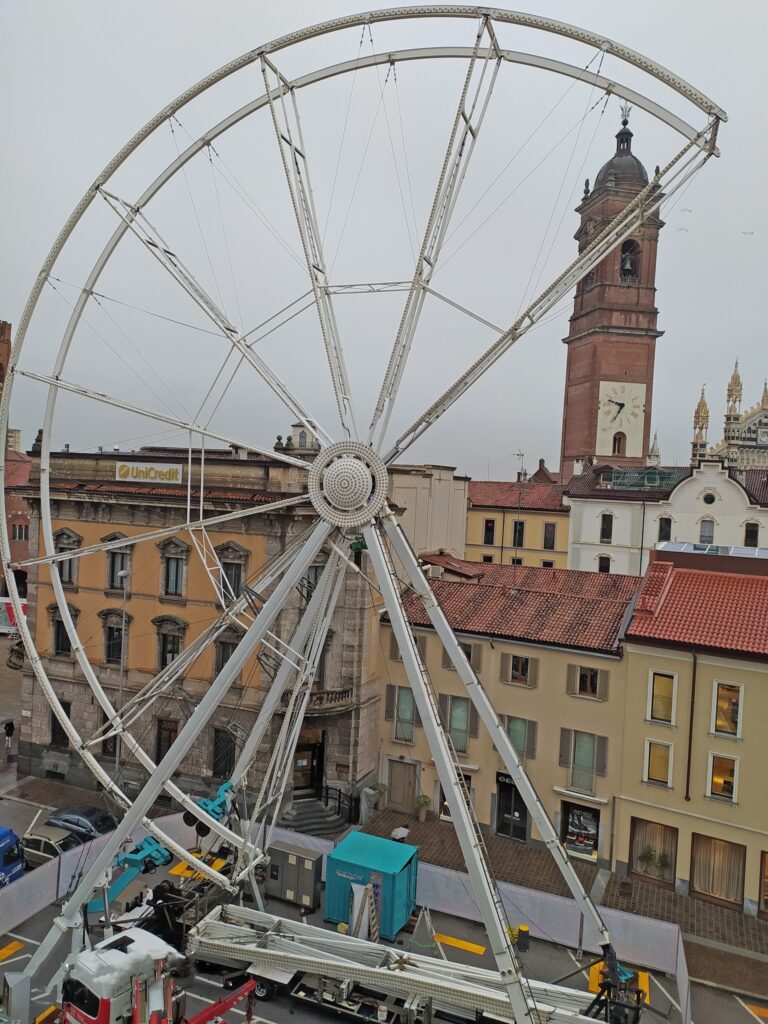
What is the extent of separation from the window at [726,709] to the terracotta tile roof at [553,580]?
624 centimetres

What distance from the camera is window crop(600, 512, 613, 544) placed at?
55.6m

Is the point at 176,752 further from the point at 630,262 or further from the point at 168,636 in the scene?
the point at 630,262

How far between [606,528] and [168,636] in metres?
36.0

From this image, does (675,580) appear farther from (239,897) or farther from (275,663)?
(239,897)

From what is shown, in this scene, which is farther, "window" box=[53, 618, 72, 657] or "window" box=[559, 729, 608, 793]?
"window" box=[53, 618, 72, 657]

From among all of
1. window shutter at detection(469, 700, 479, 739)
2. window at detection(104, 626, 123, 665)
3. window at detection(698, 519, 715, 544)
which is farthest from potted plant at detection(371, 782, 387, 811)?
window at detection(698, 519, 715, 544)

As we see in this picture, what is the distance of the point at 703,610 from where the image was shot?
26.6 meters

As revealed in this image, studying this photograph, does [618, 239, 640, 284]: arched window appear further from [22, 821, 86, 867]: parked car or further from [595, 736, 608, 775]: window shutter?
[22, 821, 86, 867]: parked car

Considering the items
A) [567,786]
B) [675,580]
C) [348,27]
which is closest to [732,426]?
[675,580]

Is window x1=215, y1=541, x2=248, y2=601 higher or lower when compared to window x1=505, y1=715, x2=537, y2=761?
higher

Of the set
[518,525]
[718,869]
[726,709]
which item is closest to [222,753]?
[718,869]

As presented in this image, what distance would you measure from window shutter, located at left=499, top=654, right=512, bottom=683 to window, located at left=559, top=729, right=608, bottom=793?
2932 millimetres

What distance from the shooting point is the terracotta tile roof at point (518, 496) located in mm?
60781

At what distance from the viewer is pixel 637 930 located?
66.7 ft
